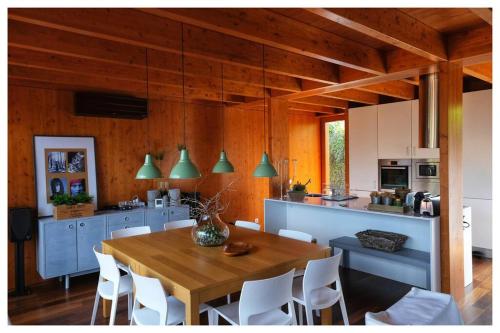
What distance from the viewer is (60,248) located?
13.4ft

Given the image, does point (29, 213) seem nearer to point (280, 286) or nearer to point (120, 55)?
point (120, 55)

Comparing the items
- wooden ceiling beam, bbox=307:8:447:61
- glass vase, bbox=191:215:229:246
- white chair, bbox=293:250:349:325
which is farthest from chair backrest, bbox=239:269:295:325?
wooden ceiling beam, bbox=307:8:447:61

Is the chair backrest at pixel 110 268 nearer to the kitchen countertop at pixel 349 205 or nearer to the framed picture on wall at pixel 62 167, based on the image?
the framed picture on wall at pixel 62 167

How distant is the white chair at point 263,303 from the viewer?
211cm

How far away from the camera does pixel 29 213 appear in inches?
156

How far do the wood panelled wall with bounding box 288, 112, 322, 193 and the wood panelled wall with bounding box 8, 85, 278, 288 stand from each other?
771mm

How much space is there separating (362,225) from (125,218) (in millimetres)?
2981

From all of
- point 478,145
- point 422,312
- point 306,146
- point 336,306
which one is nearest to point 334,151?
point 306,146

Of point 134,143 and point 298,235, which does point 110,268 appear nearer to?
point 298,235

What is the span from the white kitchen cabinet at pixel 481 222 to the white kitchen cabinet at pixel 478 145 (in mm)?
85

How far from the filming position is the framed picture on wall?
14.1 feet

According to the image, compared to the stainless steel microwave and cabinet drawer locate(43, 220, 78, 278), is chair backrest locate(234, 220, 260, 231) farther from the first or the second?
the stainless steel microwave
